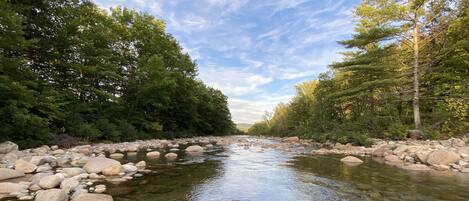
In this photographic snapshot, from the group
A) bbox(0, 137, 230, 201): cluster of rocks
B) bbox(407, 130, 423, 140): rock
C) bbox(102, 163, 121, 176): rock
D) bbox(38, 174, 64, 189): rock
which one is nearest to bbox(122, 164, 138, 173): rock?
bbox(0, 137, 230, 201): cluster of rocks

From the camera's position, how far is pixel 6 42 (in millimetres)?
11445

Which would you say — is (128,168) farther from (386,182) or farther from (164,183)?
(386,182)

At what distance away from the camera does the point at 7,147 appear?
10.5 meters

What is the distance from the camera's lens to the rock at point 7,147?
10.3 metres

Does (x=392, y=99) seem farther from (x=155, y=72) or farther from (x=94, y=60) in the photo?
(x=94, y=60)

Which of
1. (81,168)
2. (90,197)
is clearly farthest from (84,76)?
(90,197)

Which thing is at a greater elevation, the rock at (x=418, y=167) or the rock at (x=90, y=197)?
the rock at (x=418, y=167)

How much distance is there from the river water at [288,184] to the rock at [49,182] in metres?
1.01

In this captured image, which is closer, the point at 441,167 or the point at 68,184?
the point at 68,184

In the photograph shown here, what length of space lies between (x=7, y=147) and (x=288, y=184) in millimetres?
10006

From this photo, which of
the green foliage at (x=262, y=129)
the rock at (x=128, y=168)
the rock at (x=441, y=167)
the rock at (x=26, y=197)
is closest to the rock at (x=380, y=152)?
the rock at (x=441, y=167)

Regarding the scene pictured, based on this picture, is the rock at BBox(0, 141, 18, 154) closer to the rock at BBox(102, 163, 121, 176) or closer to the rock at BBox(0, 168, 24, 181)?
the rock at BBox(0, 168, 24, 181)

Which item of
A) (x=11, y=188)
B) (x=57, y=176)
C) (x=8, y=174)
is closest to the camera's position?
(x=11, y=188)

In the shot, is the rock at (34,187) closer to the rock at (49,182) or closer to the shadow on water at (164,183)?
the rock at (49,182)
